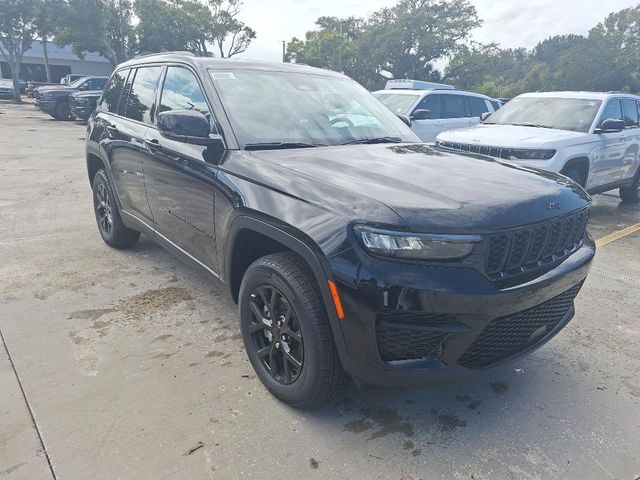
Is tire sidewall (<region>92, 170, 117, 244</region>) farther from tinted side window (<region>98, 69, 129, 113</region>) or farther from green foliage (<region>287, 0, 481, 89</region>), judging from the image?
green foliage (<region>287, 0, 481, 89</region>)

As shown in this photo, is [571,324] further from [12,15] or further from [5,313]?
[12,15]

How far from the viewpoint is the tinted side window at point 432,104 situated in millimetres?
Answer: 9273

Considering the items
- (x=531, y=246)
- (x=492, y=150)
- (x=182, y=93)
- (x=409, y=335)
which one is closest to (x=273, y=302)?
(x=409, y=335)

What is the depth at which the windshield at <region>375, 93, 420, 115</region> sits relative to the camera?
29.9 ft

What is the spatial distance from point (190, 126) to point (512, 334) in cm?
204

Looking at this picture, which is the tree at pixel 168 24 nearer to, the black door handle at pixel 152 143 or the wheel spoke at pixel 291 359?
the black door handle at pixel 152 143

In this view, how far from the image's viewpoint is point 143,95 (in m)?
3.92

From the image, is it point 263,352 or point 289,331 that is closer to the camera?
point 289,331

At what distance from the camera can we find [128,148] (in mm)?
3961

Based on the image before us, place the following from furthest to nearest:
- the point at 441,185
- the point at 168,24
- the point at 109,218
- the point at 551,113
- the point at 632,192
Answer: the point at 168,24
the point at 632,192
the point at 551,113
the point at 109,218
the point at 441,185

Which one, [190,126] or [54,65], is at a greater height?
[54,65]

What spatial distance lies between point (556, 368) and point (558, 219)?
1130mm

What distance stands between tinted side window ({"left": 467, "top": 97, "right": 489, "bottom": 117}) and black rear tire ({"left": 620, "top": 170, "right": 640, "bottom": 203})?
12.0 feet

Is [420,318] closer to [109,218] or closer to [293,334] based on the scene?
[293,334]
